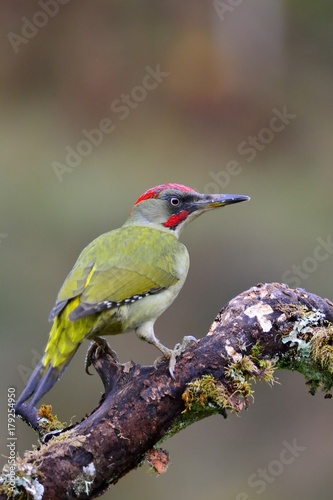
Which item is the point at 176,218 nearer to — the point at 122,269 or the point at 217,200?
the point at 217,200

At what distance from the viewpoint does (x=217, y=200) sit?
16.6 ft

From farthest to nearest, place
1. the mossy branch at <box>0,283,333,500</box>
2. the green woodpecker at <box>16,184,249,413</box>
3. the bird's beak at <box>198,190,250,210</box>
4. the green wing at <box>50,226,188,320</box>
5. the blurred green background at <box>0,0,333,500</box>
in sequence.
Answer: the blurred green background at <box>0,0,333,500</box>, the bird's beak at <box>198,190,250,210</box>, the green wing at <box>50,226,188,320</box>, the green woodpecker at <box>16,184,249,413</box>, the mossy branch at <box>0,283,333,500</box>

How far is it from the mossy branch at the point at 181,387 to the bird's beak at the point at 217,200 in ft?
3.39

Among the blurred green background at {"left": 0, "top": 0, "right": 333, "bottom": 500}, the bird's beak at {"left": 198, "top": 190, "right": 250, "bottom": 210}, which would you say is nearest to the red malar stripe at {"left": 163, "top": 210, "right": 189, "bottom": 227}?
the bird's beak at {"left": 198, "top": 190, "right": 250, "bottom": 210}

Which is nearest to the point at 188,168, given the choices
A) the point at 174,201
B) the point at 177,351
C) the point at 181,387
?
the point at 174,201

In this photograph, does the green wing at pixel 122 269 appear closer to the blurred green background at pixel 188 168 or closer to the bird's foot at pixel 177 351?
the bird's foot at pixel 177 351

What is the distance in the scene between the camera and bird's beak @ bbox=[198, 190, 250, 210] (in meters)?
5.02

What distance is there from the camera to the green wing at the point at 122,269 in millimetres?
4141

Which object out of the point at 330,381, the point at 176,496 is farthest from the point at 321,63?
the point at 330,381

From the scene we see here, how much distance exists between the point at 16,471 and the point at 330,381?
1.61 metres

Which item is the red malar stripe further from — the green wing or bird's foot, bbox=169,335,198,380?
bird's foot, bbox=169,335,198,380

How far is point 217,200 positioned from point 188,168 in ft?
18.8

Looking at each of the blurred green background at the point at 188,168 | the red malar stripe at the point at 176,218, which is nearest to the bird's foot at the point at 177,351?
the red malar stripe at the point at 176,218

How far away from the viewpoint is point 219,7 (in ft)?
39.2
